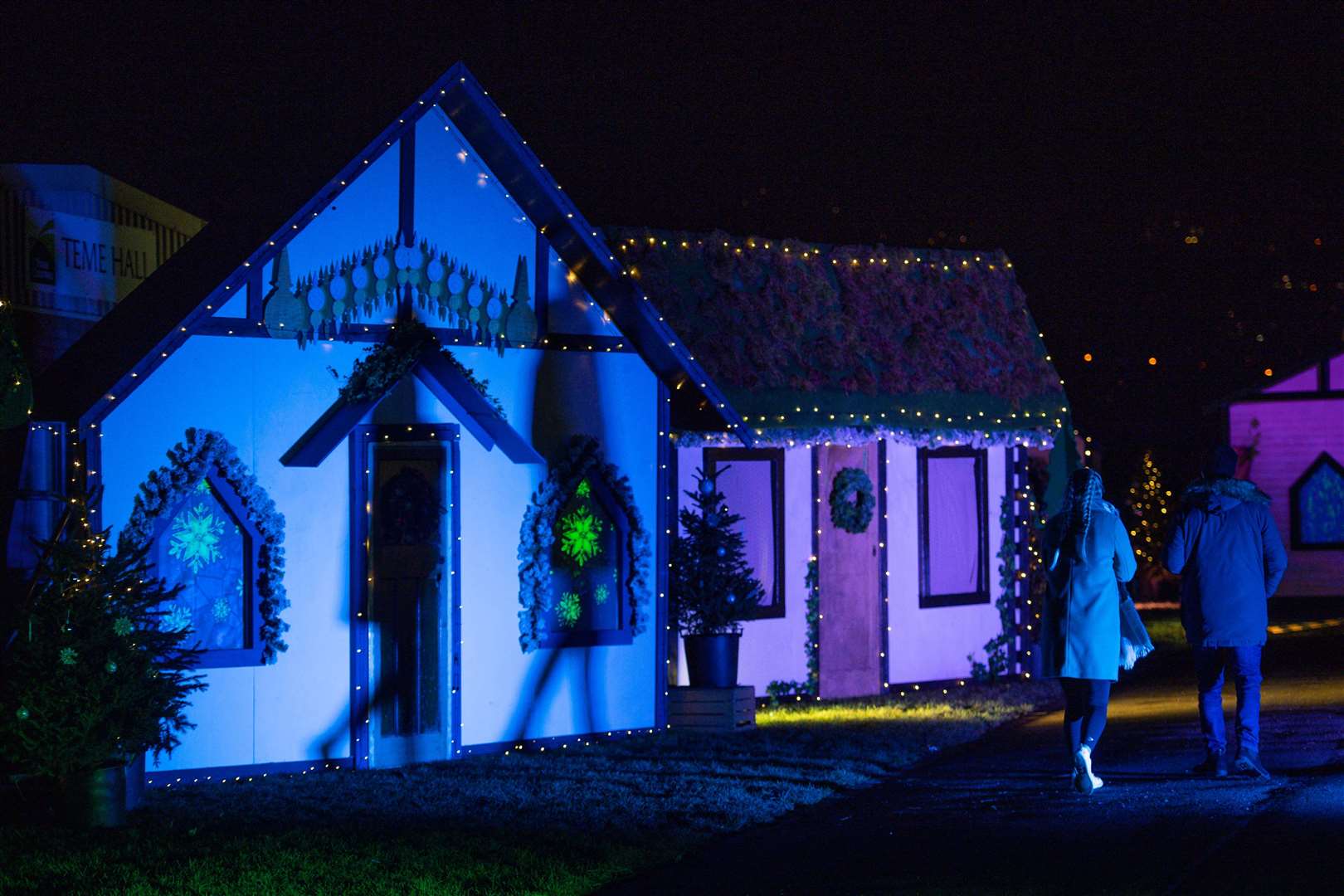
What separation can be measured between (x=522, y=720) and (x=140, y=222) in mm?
10049

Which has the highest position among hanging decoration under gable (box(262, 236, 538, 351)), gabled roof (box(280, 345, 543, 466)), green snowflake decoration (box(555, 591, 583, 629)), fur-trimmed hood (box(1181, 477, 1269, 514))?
hanging decoration under gable (box(262, 236, 538, 351))

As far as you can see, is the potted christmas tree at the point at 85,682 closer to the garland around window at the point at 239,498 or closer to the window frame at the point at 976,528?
the garland around window at the point at 239,498

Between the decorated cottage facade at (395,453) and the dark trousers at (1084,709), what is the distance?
15.0ft

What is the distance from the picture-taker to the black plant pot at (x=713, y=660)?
51.4 ft

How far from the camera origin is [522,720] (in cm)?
1431

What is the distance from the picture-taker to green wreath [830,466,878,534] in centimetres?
1844

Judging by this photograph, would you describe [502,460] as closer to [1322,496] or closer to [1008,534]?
[1008,534]

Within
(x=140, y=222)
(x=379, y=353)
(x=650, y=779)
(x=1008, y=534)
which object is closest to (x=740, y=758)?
(x=650, y=779)

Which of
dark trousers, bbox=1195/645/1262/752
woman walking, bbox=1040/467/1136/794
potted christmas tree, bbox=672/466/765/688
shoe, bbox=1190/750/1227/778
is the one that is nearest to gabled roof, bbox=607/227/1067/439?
potted christmas tree, bbox=672/466/765/688

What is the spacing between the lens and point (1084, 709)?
11180 millimetres

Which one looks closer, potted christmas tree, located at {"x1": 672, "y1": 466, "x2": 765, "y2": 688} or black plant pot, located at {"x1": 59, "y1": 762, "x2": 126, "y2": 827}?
black plant pot, located at {"x1": 59, "y1": 762, "x2": 126, "y2": 827}

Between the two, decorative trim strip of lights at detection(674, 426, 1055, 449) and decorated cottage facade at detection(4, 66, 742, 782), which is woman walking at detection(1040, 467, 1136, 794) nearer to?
decorated cottage facade at detection(4, 66, 742, 782)

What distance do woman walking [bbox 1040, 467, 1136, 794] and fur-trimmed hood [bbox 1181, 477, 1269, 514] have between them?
2.11 feet

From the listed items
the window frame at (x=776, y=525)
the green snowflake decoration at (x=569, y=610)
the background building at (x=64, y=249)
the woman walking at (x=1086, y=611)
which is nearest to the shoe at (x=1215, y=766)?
the woman walking at (x=1086, y=611)
